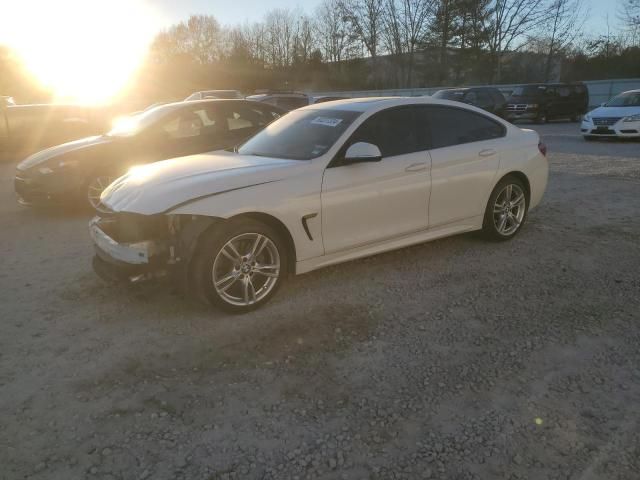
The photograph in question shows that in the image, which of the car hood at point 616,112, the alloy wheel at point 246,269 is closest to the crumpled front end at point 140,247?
the alloy wheel at point 246,269

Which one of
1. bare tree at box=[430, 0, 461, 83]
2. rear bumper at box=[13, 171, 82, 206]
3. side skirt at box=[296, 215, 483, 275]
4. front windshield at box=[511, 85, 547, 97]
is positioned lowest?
side skirt at box=[296, 215, 483, 275]

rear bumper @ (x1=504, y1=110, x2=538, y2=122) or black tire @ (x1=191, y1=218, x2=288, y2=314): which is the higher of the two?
black tire @ (x1=191, y1=218, x2=288, y2=314)

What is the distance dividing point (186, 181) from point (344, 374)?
1.88 meters

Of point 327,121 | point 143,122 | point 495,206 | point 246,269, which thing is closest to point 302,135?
point 327,121

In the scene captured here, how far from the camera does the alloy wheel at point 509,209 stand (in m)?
5.20

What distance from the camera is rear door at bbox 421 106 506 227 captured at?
461 centimetres

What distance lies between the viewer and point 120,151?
6.79 meters

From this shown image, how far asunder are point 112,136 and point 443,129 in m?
4.82

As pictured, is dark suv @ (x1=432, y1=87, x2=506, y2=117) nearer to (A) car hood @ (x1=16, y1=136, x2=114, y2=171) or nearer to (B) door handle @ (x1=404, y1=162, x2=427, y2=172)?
(A) car hood @ (x1=16, y1=136, x2=114, y2=171)

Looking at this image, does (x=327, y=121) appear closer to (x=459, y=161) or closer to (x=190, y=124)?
(x=459, y=161)

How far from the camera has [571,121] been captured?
23250 millimetres

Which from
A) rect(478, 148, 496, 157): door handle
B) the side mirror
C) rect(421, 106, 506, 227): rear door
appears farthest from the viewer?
rect(478, 148, 496, 157): door handle

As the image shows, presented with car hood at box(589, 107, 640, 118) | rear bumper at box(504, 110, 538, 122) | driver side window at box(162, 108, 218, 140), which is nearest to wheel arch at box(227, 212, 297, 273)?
driver side window at box(162, 108, 218, 140)

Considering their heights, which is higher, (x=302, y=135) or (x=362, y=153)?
Answer: (x=302, y=135)
